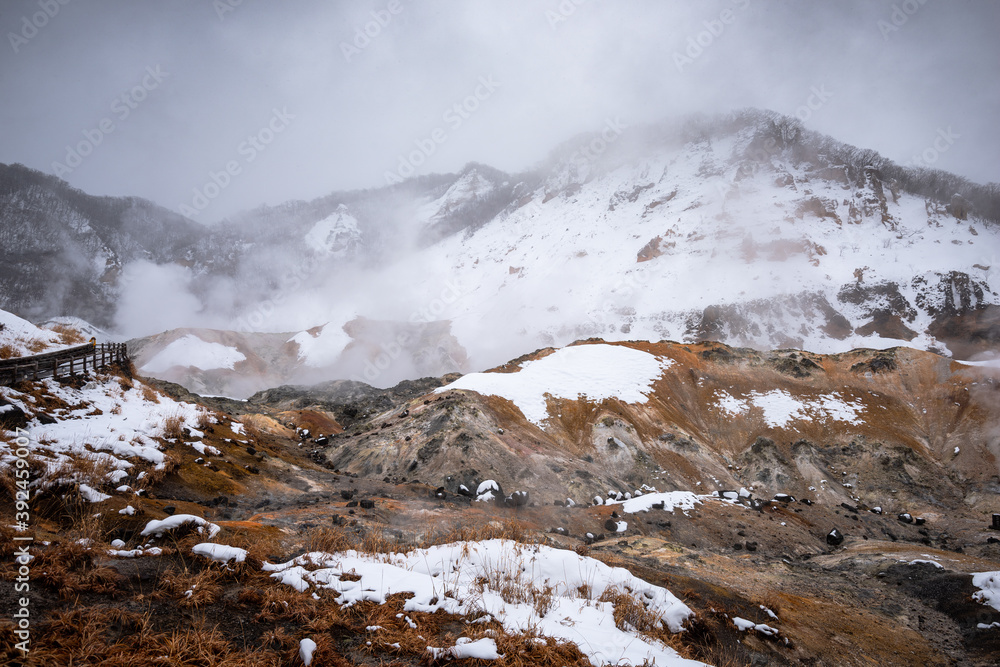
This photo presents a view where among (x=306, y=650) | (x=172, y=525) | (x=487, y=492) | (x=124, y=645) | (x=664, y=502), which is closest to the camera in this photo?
(x=124, y=645)

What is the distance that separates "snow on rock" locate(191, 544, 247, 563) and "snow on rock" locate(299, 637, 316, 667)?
6.97ft

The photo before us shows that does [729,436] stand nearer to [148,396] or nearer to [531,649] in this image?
[531,649]

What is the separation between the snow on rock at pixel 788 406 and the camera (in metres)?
38.5

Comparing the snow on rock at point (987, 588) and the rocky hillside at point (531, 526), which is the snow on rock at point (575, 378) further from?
the snow on rock at point (987, 588)

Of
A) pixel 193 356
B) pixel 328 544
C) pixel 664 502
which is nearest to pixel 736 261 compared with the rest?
pixel 664 502

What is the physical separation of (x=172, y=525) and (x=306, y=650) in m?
3.97

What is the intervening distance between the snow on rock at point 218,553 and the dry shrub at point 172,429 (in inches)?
476

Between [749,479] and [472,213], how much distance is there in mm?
178083

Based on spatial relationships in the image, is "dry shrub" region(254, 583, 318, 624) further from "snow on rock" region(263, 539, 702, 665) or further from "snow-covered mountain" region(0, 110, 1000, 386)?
"snow-covered mountain" region(0, 110, 1000, 386)

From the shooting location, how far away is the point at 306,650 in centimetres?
403

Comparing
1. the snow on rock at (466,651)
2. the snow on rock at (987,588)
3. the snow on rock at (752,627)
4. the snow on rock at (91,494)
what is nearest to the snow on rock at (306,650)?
the snow on rock at (466,651)

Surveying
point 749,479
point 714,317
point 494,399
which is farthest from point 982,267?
point 494,399

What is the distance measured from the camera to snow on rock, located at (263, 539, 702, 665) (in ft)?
16.8

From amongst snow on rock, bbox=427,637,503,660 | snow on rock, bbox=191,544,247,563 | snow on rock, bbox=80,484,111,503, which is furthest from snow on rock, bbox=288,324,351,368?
snow on rock, bbox=427,637,503,660
